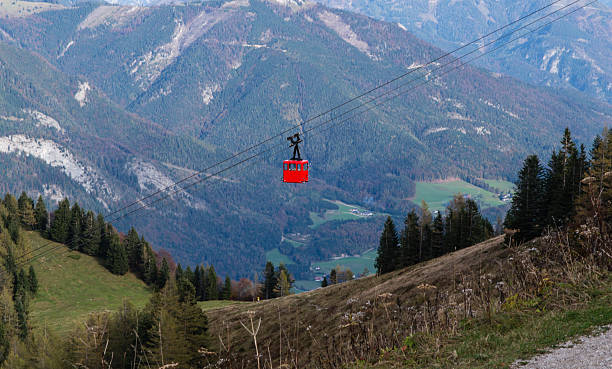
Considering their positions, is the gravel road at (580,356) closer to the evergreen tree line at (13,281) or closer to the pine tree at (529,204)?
the pine tree at (529,204)

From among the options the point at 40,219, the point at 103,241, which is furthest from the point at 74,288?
the point at 40,219

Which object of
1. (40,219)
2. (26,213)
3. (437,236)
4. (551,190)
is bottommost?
(437,236)

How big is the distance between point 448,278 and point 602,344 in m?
42.6

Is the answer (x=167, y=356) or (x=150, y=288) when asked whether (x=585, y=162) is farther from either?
(x=150, y=288)

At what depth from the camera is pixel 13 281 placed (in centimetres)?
12669

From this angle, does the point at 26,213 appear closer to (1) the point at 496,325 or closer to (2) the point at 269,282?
(2) the point at 269,282

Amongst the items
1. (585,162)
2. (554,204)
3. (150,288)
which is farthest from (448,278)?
(150,288)

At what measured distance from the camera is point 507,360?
1482cm

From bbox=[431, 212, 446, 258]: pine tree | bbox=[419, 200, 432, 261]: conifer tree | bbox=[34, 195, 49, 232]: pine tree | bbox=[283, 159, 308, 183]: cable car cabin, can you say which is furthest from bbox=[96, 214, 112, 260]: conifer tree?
bbox=[283, 159, 308, 183]: cable car cabin

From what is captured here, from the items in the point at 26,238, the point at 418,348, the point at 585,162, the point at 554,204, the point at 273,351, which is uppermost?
the point at 26,238

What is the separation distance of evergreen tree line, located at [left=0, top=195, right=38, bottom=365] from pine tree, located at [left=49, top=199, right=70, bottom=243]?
8049 millimetres

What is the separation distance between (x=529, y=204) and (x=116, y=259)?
116 m

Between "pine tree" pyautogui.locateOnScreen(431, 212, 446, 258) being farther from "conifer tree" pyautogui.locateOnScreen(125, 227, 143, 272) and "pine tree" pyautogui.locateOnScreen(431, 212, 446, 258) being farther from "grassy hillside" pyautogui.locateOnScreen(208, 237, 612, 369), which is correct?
"conifer tree" pyautogui.locateOnScreen(125, 227, 143, 272)

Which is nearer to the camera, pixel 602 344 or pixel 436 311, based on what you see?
pixel 602 344
